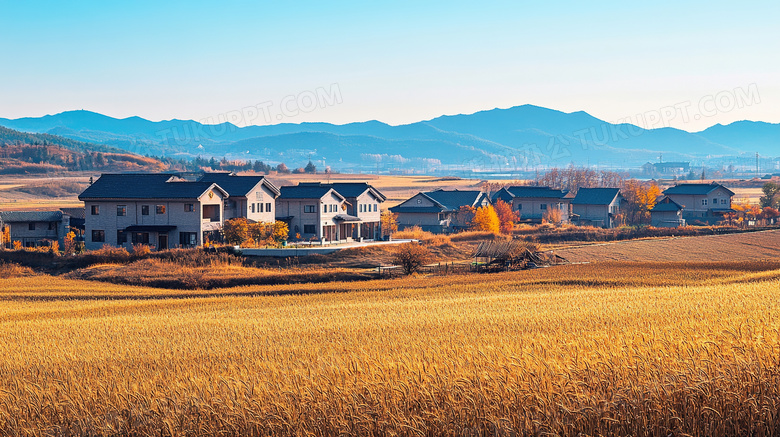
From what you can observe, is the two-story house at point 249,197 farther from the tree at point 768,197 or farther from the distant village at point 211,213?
the tree at point 768,197

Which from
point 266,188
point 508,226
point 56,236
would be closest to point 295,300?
point 266,188

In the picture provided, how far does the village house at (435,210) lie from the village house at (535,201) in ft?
29.9

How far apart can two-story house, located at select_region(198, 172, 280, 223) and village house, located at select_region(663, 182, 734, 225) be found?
217 feet

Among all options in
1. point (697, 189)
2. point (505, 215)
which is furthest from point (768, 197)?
point (505, 215)

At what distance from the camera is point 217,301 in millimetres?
31391

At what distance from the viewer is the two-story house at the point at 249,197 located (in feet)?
210

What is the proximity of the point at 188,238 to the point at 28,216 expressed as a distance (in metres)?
19.3

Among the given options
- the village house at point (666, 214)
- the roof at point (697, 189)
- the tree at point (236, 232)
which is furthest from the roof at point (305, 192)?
the roof at point (697, 189)

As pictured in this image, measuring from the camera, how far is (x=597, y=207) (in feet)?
339

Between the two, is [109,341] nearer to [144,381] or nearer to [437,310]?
[144,381]

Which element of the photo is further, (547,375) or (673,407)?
(547,375)

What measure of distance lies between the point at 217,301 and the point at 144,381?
2125 cm

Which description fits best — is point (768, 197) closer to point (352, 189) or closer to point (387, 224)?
point (387, 224)

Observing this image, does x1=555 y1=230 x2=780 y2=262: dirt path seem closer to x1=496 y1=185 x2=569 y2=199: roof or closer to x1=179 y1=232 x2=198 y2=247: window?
x1=179 y1=232 x2=198 y2=247: window
